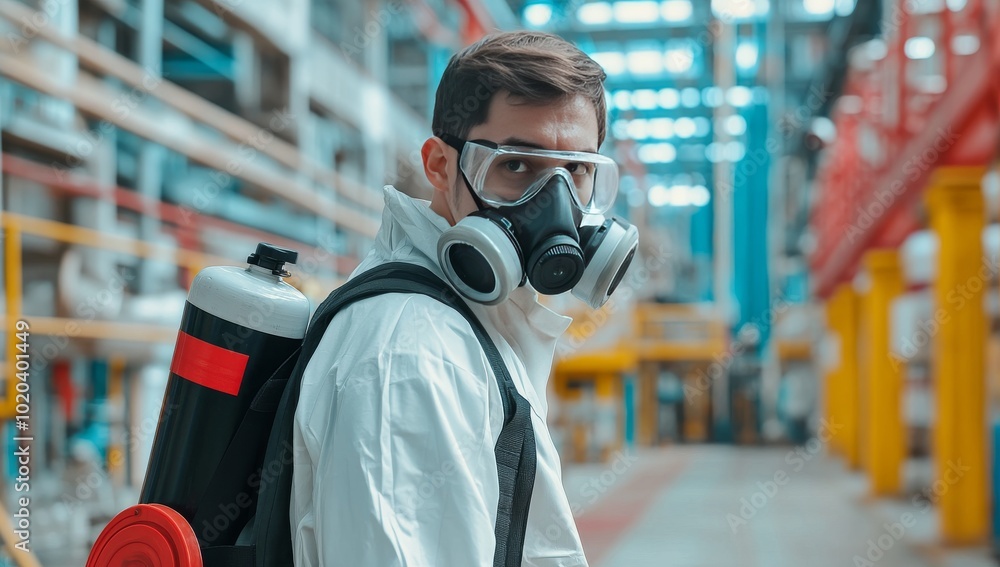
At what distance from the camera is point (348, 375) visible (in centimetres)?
120

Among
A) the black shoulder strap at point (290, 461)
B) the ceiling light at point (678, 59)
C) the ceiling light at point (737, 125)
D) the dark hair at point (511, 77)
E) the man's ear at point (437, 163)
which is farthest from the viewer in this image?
the ceiling light at point (737, 125)

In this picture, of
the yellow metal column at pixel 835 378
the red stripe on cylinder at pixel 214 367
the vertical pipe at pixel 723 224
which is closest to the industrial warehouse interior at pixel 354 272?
the red stripe on cylinder at pixel 214 367

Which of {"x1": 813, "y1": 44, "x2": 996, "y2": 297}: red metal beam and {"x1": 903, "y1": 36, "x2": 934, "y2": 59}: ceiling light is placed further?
{"x1": 903, "y1": 36, "x2": 934, "y2": 59}: ceiling light

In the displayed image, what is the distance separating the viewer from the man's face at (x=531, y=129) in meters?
1.44

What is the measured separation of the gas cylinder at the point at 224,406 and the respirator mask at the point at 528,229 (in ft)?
0.93

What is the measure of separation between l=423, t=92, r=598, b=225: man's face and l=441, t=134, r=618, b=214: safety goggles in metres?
0.01

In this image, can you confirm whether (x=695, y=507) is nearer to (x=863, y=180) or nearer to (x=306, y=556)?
(x=863, y=180)

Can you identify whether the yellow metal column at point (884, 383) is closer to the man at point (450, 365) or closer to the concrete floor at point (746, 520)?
the concrete floor at point (746, 520)

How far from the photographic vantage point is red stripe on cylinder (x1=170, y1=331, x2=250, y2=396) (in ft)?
4.79

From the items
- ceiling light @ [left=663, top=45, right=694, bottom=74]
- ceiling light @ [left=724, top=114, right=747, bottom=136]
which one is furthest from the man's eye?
ceiling light @ [left=724, top=114, right=747, bottom=136]

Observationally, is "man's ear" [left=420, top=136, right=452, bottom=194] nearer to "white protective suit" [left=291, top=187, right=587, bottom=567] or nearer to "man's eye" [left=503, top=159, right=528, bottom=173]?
"man's eye" [left=503, top=159, right=528, bottom=173]

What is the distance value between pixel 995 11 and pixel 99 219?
5.73 metres

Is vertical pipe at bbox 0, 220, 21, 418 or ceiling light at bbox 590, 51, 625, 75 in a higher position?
ceiling light at bbox 590, 51, 625, 75

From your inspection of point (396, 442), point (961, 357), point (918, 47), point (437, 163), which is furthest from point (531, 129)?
point (918, 47)
